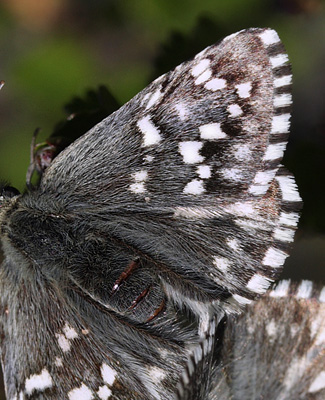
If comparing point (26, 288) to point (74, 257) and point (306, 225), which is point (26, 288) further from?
point (306, 225)

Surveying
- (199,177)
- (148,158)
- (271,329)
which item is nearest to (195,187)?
(199,177)

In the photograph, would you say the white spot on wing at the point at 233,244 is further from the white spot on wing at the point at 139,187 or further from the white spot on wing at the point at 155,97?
the white spot on wing at the point at 155,97

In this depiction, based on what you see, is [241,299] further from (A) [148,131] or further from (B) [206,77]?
(B) [206,77]

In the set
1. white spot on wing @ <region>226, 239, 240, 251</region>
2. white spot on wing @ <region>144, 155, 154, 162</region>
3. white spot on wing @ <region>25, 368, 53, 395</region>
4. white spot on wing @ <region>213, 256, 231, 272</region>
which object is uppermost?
white spot on wing @ <region>144, 155, 154, 162</region>

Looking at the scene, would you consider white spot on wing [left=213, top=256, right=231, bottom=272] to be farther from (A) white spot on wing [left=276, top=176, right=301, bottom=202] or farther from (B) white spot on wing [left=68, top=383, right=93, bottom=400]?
(B) white spot on wing [left=68, top=383, right=93, bottom=400]

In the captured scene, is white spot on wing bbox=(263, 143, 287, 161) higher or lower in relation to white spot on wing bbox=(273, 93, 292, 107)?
lower

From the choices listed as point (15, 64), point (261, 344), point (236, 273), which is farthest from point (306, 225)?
point (15, 64)

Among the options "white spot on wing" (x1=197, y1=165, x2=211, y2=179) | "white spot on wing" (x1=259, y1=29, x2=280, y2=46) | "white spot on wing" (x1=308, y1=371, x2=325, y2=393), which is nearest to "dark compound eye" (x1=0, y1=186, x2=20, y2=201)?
"white spot on wing" (x1=197, y1=165, x2=211, y2=179)
